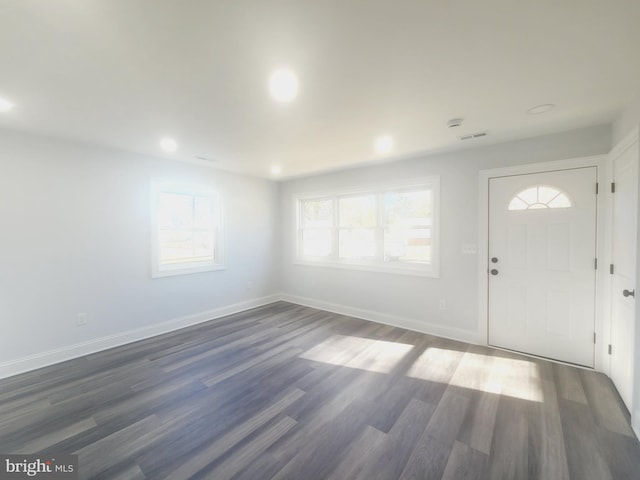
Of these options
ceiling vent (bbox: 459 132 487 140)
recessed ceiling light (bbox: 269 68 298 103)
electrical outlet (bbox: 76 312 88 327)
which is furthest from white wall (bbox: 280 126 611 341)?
electrical outlet (bbox: 76 312 88 327)

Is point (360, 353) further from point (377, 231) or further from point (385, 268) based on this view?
point (377, 231)

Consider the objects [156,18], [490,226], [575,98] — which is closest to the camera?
[156,18]

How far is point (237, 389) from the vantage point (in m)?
2.42

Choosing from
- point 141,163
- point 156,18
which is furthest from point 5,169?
point 156,18

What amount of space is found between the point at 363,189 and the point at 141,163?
327 cm

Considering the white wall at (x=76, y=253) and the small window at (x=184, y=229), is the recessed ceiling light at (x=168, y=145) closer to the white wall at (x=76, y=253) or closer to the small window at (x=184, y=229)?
the white wall at (x=76, y=253)

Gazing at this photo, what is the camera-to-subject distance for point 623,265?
7.41ft

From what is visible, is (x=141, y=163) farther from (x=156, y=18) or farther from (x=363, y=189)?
(x=363, y=189)

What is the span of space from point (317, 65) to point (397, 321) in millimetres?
3545

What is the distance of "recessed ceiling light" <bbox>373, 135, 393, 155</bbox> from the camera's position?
3.01 m

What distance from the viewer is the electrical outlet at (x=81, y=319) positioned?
3118 mm

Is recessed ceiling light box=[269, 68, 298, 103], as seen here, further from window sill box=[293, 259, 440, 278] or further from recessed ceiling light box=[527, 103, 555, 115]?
window sill box=[293, 259, 440, 278]

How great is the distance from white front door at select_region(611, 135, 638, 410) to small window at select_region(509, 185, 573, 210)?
38cm

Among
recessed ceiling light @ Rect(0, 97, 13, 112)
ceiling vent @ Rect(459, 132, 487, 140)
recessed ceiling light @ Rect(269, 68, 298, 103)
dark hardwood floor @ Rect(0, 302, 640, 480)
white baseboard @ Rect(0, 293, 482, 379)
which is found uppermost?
ceiling vent @ Rect(459, 132, 487, 140)
